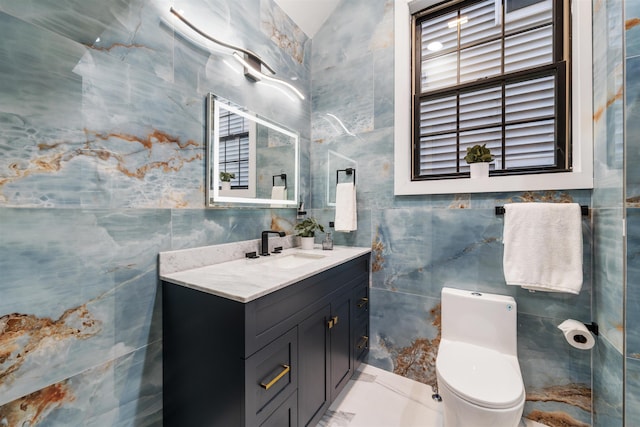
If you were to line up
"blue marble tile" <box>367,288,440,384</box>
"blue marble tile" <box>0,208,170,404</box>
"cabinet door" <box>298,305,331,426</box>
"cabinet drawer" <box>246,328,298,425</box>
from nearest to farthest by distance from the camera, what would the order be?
"blue marble tile" <box>0,208,170,404</box>, "cabinet drawer" <box>246,328,298,425</box>, "cabinet door" <box>298,305,331,426</box>, "blue marble tile" <box>367,288,440,384</box>

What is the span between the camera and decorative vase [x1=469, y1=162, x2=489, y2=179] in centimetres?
159

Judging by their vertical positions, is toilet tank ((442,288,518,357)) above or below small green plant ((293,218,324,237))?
below

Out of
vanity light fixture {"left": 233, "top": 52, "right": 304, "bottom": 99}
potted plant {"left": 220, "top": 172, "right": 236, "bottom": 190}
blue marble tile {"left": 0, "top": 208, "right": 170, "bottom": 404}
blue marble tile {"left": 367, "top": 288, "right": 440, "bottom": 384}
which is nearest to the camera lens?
blue marble tile {"left": 0, "top": 208, "right": 170, "bottom": 404}

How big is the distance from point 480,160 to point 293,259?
139 cm

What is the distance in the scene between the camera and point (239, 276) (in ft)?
3.99

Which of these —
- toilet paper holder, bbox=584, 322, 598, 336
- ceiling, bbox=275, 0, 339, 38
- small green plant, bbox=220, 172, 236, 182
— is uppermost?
ceiling, bbox=275, 0, 339, 38

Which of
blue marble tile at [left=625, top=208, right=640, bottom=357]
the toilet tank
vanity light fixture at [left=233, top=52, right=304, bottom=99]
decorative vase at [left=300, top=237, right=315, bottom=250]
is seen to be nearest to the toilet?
the toilet tank

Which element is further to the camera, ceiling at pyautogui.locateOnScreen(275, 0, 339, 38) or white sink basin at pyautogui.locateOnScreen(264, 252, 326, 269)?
ceiling at pyautogui.locateOnScreen(275, 0, 339, 38)

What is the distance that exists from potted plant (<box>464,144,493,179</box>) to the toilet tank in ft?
2.49

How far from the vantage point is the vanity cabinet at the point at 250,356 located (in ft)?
3.18

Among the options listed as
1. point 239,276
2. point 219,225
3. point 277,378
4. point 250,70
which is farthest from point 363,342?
point 250,70

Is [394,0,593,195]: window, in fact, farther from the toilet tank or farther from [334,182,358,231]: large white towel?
the toilet tank

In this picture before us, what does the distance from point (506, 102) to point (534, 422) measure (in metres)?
1.97

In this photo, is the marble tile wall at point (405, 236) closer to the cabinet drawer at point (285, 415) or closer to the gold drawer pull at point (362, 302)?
the gold drawer pull at point (362, 302)
